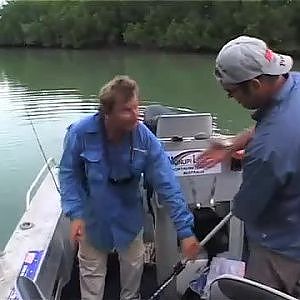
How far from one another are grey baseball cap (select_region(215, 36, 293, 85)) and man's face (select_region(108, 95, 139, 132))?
18.3 inches

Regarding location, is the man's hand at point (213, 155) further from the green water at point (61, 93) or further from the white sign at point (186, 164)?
the green water at point (61, 93)

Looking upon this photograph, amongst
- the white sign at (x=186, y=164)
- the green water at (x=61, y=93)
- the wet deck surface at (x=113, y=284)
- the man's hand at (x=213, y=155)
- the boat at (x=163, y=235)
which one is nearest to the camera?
the man's hand at (x=213, y=155)

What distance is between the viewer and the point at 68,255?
267 centimetres

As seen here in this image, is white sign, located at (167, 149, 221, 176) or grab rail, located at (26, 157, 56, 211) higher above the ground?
white sign, located at (167, 149, 221, 176)

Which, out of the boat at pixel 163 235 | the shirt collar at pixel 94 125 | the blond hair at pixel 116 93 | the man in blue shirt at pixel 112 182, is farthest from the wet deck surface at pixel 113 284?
the blond hair at pixel 116 93

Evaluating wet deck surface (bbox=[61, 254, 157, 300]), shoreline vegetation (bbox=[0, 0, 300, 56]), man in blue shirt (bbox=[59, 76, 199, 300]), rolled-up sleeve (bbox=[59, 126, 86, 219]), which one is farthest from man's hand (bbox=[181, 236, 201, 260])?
shoreline vegetation (bbox=[0, 0, 300, 56])

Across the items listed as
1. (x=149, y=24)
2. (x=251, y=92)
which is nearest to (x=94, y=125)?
(x=251, y=92)

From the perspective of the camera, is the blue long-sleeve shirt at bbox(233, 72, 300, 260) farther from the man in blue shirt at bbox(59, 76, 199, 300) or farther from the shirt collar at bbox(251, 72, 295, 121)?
the man in blue shirt at bbox(59, 76, 199, 300)

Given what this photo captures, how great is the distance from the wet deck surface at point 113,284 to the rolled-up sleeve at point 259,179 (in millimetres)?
1129

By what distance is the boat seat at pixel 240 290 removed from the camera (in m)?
1.39

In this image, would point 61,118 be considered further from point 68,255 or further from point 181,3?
point 181,3

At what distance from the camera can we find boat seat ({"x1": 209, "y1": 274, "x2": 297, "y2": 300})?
4.57 ft

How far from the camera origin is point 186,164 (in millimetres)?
2434

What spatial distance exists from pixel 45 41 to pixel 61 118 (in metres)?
14.6
